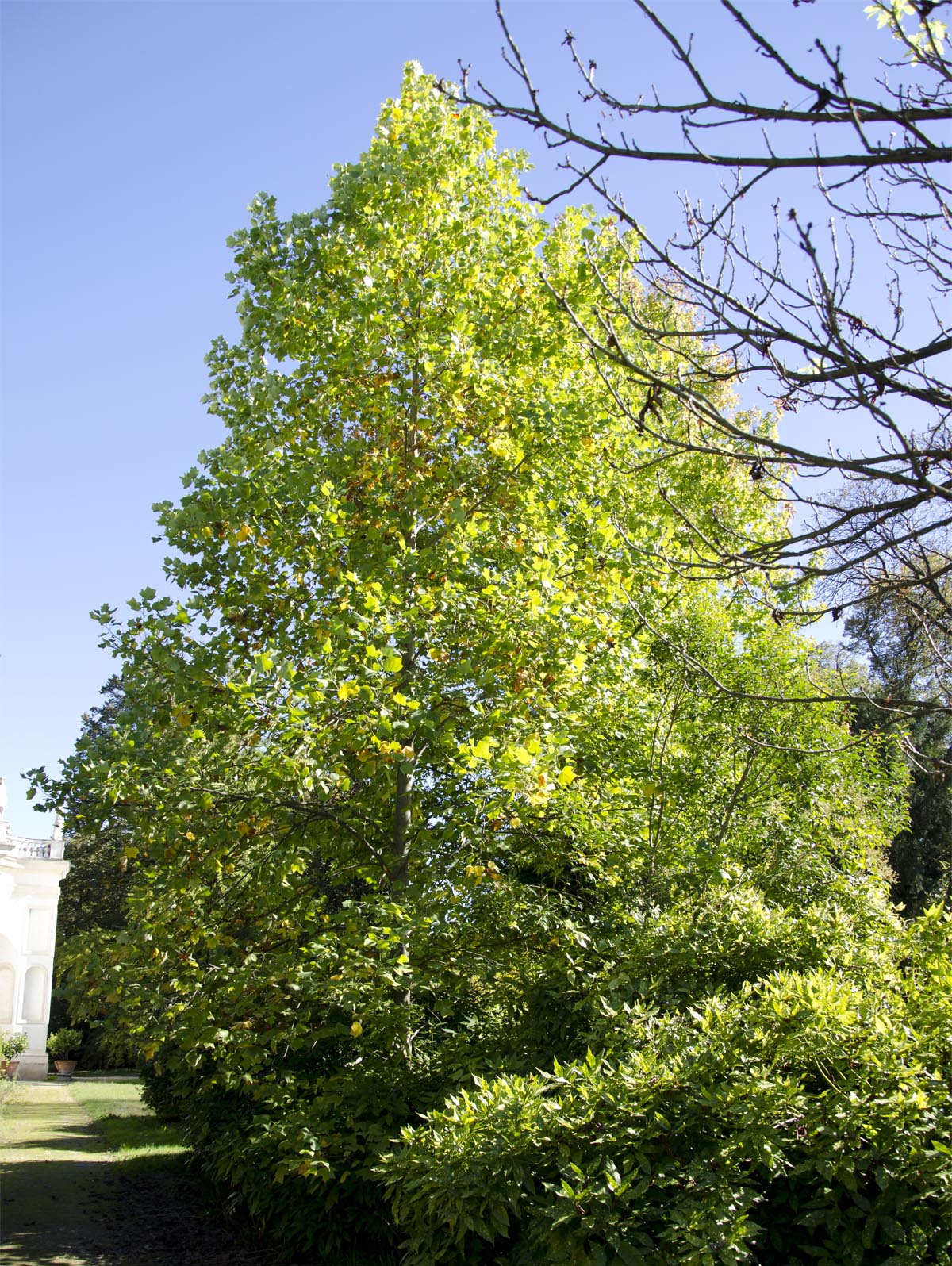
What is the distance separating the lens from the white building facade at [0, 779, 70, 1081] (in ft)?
85.8

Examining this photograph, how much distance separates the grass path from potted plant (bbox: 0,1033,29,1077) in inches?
260

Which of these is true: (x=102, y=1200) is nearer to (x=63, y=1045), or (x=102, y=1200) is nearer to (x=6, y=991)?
(x=6, y=991)

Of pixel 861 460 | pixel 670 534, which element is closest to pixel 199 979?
pixel 670 534

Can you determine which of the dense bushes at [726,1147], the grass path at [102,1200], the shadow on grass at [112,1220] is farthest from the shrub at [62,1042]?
the dense bushes at [726,1147]

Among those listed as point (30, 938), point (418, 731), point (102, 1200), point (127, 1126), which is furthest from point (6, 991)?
point (418, 731)

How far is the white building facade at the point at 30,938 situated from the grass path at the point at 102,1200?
10014 millimetres

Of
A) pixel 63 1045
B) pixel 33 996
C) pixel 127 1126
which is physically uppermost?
pixel 33 996

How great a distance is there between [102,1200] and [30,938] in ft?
63.4

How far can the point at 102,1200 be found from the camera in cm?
959

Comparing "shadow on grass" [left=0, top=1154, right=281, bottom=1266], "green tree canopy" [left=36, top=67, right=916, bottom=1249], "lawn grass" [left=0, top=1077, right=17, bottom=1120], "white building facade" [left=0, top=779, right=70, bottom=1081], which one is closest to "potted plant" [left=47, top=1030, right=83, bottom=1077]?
"white building facade" [left=0, top=779, right=70, bottom=1081]

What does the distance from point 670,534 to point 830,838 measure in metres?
3.01

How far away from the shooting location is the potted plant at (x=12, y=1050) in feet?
75.3

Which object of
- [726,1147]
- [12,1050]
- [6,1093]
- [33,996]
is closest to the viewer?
[726,1147]

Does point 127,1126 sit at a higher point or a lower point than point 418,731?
lower
